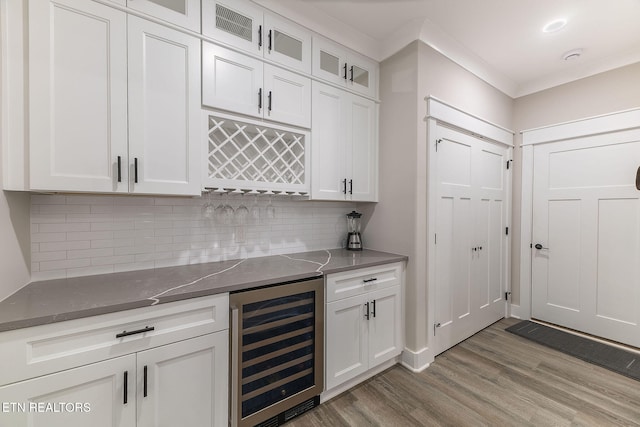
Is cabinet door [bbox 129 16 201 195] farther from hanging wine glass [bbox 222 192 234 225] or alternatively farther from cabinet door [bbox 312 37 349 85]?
cabinet door [bbox 312 37 349 85]

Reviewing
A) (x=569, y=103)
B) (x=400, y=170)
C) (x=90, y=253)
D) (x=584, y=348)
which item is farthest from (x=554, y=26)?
(x=90, y=253)

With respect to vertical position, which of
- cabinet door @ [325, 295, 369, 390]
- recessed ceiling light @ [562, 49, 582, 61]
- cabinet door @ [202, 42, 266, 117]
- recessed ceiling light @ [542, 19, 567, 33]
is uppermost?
recessed ceiling light @ [542, 19, 567, 33]

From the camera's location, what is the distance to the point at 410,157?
2.26 m

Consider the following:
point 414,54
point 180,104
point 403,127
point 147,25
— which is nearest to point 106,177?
point 180,104

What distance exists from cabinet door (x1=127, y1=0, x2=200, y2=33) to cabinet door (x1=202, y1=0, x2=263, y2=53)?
52mm

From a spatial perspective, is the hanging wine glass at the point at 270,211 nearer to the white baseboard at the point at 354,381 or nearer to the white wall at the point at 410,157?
the white wall at the point at 410,157

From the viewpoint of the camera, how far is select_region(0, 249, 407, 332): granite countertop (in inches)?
42.5

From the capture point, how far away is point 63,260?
154 centimetres

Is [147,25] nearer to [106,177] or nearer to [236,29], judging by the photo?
[236,29]

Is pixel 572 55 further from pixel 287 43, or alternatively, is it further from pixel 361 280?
pixel 361 280

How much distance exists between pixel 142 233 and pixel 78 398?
93cm

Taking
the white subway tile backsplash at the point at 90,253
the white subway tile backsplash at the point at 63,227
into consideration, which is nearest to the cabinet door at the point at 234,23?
the white subway tile backsplash at the point at 63,227

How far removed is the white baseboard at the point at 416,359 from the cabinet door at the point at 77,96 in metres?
2.42

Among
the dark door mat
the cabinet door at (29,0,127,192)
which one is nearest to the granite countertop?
the cabinet door at (29,0,127,192)
